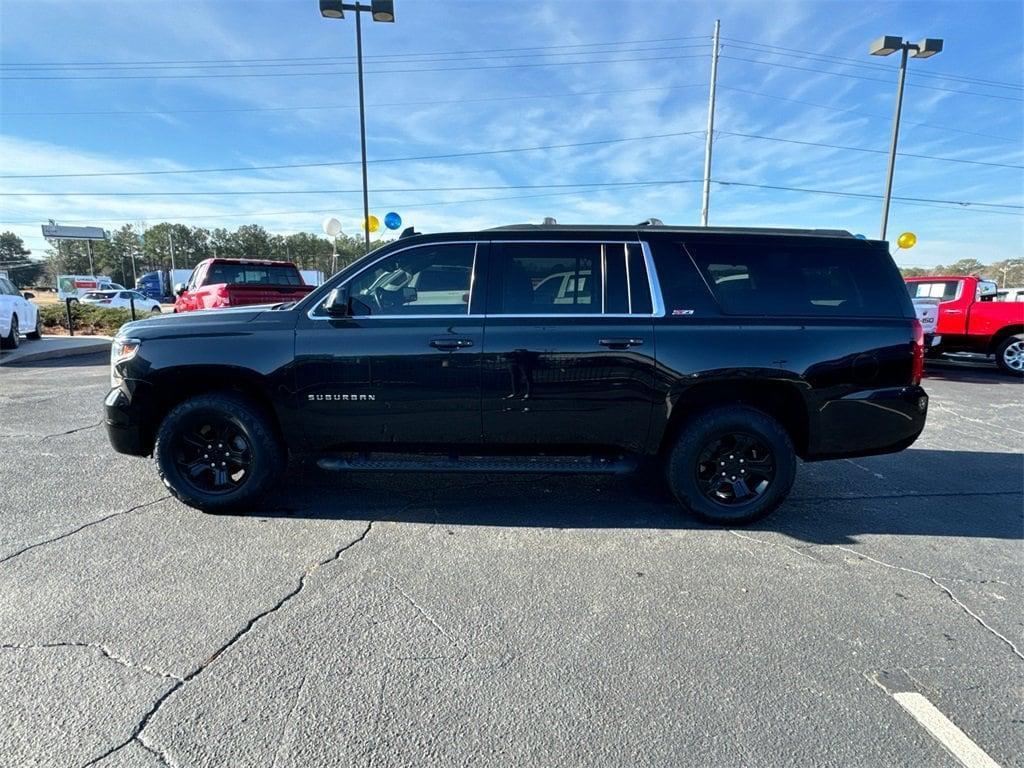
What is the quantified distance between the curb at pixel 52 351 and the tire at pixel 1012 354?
1889 cm

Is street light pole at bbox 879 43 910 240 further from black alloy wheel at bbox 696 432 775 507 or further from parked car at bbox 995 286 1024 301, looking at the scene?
black alloy wheel at bbox 696 432 775 507

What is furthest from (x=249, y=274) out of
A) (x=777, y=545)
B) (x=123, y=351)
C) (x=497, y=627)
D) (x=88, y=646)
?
(x=777, y=545)

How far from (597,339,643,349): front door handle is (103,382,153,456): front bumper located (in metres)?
3.22

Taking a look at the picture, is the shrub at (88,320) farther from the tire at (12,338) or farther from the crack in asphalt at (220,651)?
the crack in asphalt at (220,651)

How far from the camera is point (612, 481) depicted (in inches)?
189

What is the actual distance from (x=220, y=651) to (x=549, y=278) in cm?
281

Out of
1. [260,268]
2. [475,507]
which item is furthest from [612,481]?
[260,268]

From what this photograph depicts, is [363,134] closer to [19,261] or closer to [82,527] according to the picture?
[82,527]

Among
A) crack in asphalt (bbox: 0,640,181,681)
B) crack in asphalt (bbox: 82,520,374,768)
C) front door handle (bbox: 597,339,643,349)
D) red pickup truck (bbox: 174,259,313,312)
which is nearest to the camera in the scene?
crack in asphalt (bbox: 82,520,374,768)

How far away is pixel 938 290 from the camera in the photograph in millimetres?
11750

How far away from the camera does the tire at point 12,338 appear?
474 inches

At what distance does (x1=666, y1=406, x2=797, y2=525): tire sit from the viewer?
382 cm

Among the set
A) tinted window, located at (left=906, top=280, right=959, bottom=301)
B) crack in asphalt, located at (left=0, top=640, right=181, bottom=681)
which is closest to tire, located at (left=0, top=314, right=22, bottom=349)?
crack in asphalt, located at (left=0, top=640, right=181, bottom=681)

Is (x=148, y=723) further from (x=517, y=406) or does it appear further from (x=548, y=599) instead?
(x=517, y=406)
